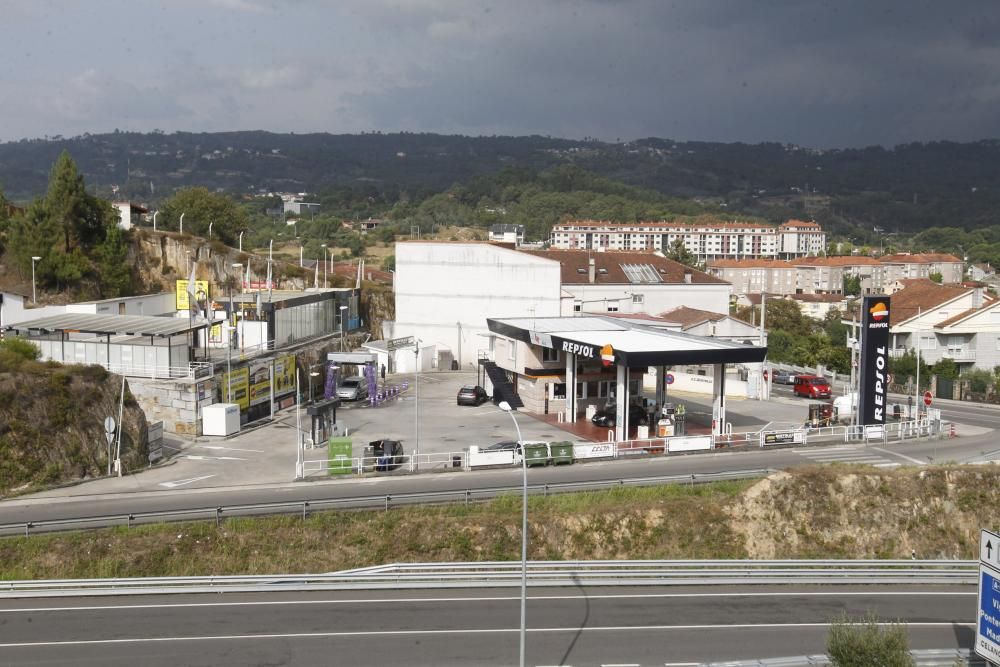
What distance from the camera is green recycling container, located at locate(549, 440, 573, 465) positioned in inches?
1497

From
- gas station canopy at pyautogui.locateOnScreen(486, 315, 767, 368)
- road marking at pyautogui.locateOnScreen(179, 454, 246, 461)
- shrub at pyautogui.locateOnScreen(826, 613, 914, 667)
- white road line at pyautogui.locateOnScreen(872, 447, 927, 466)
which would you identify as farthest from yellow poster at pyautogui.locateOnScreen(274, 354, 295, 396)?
shrub at pyautogui.locateOnScreen(826, 613, 914, 667)

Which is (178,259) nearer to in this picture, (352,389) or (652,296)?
(352,389)

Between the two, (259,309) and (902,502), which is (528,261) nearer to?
(259,309)

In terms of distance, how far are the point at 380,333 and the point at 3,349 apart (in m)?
42.3

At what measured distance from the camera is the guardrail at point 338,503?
28141mm

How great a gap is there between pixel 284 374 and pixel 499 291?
75.3 ft

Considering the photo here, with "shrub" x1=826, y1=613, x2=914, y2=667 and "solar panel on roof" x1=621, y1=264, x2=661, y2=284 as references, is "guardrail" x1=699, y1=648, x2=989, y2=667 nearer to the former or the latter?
"shrub" x1=826, y1=613, x2=914, y2=667

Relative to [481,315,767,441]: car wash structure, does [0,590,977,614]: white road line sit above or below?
below

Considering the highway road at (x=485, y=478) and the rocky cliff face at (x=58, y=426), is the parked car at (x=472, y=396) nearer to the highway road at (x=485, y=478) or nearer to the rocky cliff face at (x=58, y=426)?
the highway road at (x=485, y=478)

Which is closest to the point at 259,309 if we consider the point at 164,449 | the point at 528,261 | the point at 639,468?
the point at 164,449

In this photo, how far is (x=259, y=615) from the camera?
74.1 feet

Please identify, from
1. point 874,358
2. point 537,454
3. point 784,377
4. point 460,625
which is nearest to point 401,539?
point 460,625

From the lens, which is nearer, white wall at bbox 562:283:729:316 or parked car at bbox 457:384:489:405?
parked car at bbox 457:384:489:405

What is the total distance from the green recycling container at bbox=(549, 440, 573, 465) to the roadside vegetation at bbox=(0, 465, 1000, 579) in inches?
214
